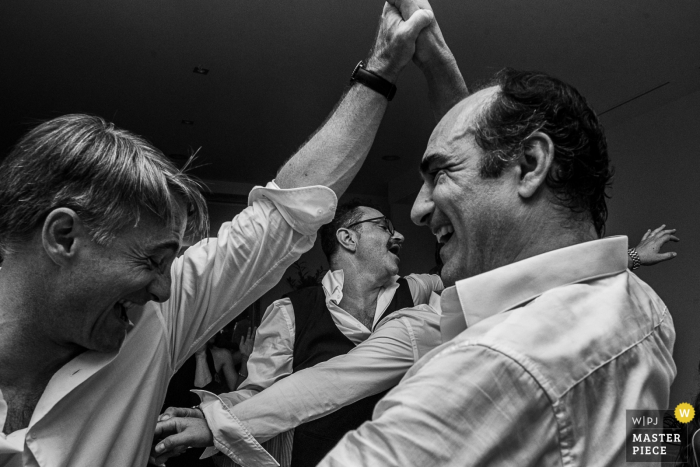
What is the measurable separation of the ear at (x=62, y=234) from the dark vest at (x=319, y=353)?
1310 millimetres

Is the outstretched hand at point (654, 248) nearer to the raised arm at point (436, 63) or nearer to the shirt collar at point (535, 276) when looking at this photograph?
the raised arm at point (436, 63)

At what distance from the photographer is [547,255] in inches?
36.1

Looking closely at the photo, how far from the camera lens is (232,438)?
5.99ft

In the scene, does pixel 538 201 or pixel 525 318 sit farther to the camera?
pixel 538 201

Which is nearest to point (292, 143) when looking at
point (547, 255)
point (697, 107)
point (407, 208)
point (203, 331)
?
point (407, 208)

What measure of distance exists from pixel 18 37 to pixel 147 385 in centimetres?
439

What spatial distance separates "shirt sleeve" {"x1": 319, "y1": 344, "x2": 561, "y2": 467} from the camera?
0.73 meters

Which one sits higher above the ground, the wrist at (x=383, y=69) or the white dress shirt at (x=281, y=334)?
the wrist at (x=383, y=69)

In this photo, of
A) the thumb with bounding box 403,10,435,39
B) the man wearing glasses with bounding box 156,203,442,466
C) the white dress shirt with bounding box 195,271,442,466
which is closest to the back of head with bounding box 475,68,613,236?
the thumb with bounding box 403,10,435,39

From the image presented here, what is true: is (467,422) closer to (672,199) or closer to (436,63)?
(436,63)

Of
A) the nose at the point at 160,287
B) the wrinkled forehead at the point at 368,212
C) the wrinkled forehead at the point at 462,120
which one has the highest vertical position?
the wrinkled forehead at the point at 462,120

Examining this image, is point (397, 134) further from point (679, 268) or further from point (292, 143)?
point (679, 268)

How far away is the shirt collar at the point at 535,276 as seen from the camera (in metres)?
0.91

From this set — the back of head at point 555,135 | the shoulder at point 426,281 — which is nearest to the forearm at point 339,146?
the back of head at point 555,135
